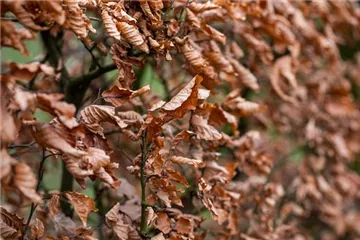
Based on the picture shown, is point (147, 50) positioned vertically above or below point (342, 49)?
above

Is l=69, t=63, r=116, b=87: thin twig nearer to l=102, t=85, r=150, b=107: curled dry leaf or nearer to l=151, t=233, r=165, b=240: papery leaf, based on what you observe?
l=102, t=85, r=150, b=107: curled dry leaf

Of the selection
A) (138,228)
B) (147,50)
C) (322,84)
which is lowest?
(322,84)

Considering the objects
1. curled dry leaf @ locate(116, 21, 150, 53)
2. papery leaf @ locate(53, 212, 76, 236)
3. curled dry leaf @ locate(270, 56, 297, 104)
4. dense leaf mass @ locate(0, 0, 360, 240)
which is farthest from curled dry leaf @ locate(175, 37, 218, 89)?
curled dry leaf @ locate(270, 56, 297, 104)

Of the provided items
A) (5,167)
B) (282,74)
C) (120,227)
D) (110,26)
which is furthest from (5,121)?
(282,74)

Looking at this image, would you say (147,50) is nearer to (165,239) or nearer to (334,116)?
(165,239)

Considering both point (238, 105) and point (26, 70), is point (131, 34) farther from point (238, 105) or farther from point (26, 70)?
point (238, 105)

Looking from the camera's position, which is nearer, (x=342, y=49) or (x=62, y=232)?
(x=62, y=232)

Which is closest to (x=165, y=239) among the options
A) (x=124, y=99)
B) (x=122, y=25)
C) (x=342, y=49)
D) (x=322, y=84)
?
(x=124, y=99)
